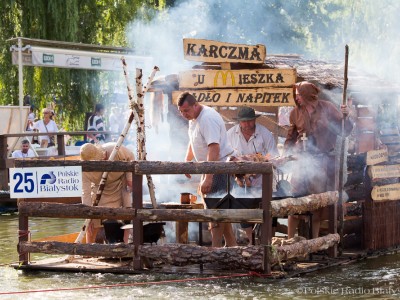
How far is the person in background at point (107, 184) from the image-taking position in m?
11.6

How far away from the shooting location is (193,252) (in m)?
10.4

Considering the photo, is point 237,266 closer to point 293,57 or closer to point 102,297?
point 102,297

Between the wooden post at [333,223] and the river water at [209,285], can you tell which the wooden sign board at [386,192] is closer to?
the wooden post at [333,223]

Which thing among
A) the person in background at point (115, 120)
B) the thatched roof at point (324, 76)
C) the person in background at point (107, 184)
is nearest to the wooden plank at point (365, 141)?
the thatched roof at point (324, 76)

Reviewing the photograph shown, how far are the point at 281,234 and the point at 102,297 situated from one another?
5.14 metres

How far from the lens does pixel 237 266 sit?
33.8 feet

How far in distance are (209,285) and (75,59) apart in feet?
43.4

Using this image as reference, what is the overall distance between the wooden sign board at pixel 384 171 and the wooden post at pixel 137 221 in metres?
3.09

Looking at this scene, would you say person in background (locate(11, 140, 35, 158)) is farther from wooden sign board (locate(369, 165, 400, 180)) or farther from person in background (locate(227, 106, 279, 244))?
wooden sign board (locate(369, 165, 400, 180))

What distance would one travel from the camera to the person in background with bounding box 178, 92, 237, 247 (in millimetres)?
11086

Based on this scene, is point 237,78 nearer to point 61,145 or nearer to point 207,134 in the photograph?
point 207,134

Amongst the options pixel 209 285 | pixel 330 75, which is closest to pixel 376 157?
pixel 330 75

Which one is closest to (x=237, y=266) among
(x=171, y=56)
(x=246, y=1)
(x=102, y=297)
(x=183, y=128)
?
(x=102, y=297)

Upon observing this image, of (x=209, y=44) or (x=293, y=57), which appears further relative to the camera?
(x=293, y=57)
